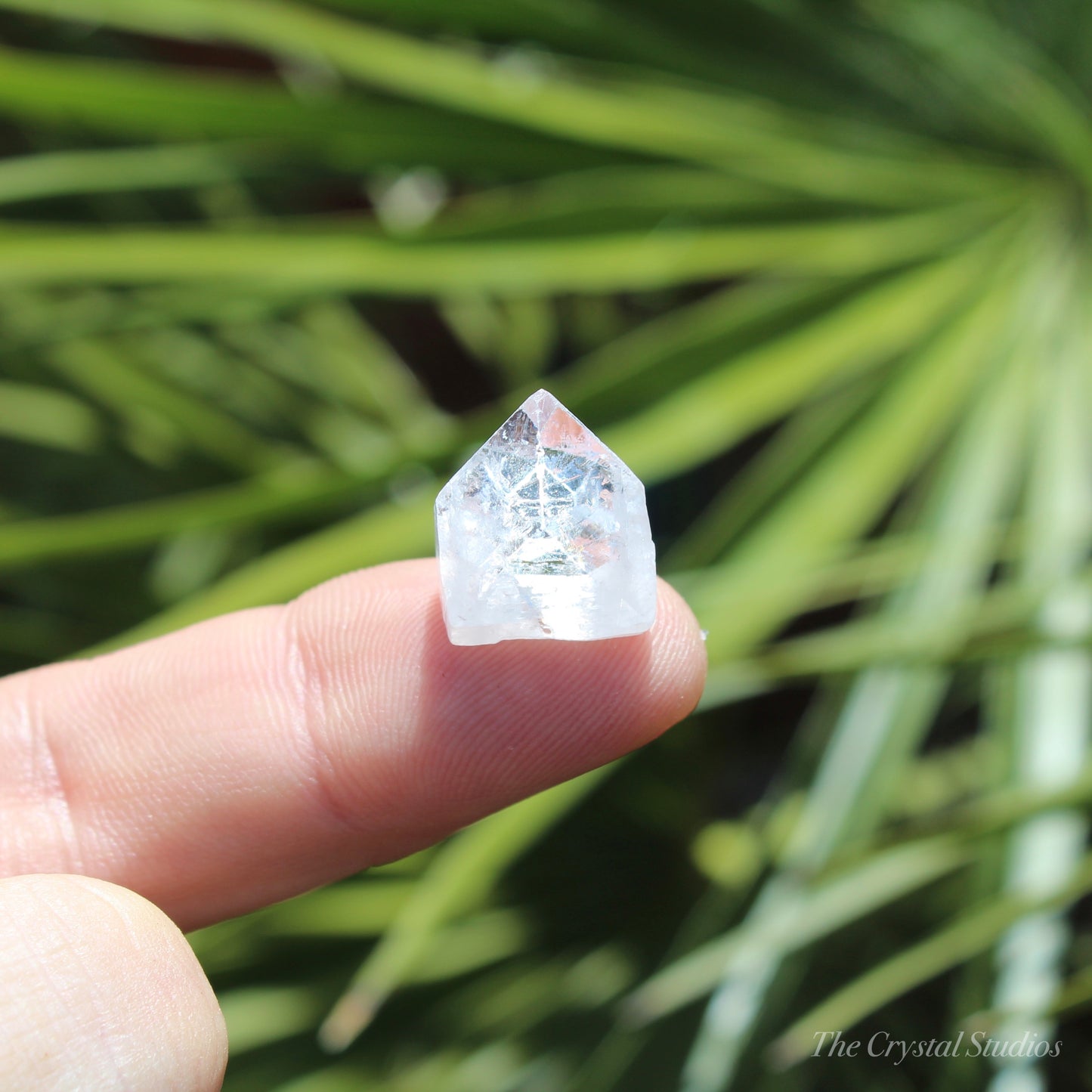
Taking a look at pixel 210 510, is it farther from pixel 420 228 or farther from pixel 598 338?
pixel 598 338

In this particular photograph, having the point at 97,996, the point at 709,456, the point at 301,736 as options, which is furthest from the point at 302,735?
the point at 709,456

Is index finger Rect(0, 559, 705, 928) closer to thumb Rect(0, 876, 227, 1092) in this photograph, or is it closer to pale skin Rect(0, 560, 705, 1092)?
pale skin Rect(0, 560, 705, 1092)

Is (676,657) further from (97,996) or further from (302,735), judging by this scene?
(97,996)

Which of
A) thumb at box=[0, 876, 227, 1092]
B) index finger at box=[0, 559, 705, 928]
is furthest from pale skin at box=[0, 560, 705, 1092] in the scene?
thumb at box=[0, 876, 227, 1092]

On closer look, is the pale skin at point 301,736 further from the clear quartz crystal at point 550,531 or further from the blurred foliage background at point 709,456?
the blurred foliage background at point 709,456

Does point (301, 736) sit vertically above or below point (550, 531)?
below
